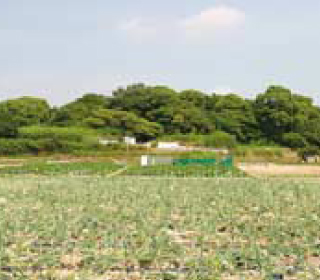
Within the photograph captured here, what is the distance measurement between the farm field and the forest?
4051cm

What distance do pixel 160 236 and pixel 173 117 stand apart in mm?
51444

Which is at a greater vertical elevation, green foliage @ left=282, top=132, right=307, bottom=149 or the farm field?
green foliage @ left=282, top=132, right=307, bottom=149

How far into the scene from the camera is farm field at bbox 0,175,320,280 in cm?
663

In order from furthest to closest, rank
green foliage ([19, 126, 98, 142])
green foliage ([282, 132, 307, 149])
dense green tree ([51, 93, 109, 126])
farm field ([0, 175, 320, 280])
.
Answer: dense green tree ([51, 93, 109, 126]) < green foliage ([282, 132, 307, 149]) < green foliage ([19, 126, 98, 142]) < farm field ([0, 175, 320, 280])

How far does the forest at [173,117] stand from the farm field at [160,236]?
40.5m

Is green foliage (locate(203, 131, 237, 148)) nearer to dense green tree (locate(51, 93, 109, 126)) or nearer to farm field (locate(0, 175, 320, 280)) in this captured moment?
dense green tree (locate(51, 93, 109, 126))

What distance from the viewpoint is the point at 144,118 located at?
62.4 meters

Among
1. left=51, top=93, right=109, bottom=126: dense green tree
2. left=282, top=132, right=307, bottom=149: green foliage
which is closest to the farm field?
left=282, top=132, right=307, bottom=149: green foliage

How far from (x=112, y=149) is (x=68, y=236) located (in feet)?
141

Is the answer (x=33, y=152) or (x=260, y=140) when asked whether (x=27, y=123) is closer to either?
(x=33, y=152)

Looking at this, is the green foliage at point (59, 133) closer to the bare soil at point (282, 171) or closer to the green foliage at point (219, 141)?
the green foliage at point (219, 141)

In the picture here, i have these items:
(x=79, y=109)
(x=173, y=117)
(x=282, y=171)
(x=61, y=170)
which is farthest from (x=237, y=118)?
(x=61, y=170)

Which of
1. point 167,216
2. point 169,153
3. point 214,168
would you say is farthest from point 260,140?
point 167,216

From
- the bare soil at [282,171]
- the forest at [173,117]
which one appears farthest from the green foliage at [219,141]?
the bare soil at [282,171]
